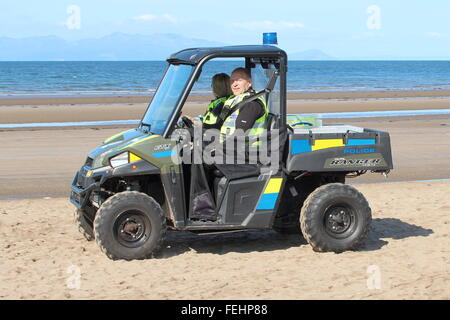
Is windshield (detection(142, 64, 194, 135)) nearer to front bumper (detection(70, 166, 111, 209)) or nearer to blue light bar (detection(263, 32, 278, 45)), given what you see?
front bumper (detection(70, 166, 111, 209))

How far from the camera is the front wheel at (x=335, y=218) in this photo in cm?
766

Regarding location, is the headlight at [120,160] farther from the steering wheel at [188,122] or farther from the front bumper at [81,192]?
the steering wheel at [188,122]

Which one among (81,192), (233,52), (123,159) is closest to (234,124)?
(233,52)

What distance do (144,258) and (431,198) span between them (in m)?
4.97

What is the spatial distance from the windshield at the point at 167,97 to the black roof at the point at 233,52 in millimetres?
100

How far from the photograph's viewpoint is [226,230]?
765 cm

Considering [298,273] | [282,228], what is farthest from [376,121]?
[298,273]

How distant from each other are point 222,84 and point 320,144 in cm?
118

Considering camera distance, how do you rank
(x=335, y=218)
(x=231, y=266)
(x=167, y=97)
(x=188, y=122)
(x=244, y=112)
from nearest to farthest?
(x=231, y=266)
(x=244, y=112)
(x=188, y=122)
(x=167, y=97)
(x=335, y=218)

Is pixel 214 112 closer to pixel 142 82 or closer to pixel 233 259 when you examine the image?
pixel 233 259

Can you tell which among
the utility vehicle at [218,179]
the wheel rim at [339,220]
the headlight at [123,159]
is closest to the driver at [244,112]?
the utility vehicle at [218,179]

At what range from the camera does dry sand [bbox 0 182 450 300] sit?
6480 mm

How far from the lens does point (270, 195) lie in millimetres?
7602
